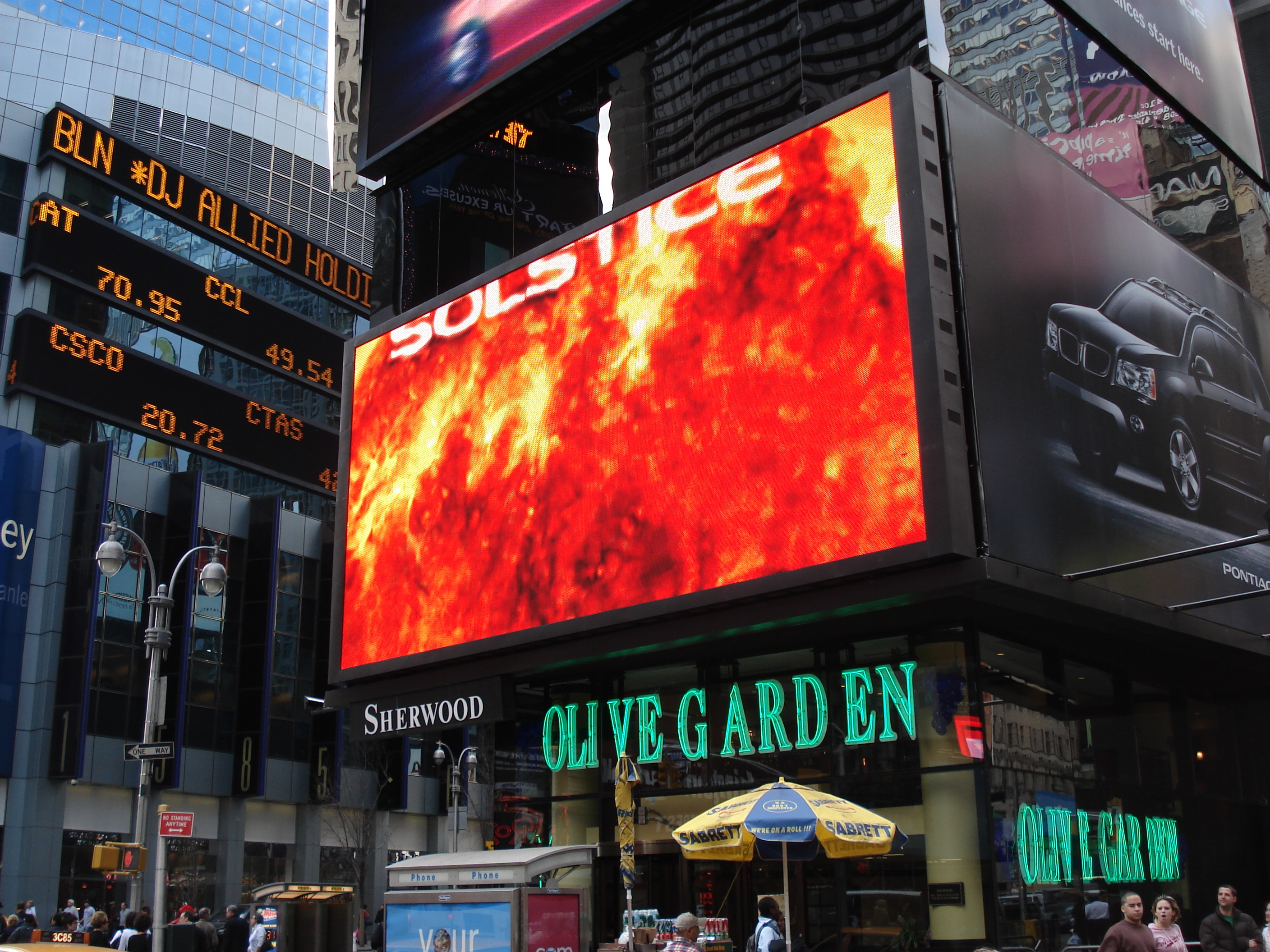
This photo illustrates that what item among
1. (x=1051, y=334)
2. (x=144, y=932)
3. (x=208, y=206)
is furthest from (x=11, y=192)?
(x=1051, y=334)

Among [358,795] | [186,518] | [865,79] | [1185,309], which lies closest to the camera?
[865,79]

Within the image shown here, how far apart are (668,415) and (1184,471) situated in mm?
8992

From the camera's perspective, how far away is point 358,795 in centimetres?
5022

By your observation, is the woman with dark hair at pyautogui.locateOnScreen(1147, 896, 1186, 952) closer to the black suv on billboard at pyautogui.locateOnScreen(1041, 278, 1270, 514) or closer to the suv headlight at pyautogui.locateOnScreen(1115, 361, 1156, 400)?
the black suv on billboard at pyautogui.locateOnScreen(1041, 278, 1270, 514)

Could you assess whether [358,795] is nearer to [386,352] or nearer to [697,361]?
[386,352]

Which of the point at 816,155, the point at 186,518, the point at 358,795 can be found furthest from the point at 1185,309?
the point at 358,795

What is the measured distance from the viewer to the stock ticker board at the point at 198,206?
4275 centimetres

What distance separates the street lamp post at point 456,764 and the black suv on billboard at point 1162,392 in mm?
22068

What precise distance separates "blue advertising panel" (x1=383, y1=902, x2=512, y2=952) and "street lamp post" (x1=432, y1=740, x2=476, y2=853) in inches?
745

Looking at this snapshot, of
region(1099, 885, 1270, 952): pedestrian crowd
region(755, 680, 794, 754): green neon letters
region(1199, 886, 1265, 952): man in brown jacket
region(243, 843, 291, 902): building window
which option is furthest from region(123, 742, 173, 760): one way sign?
region(243, 843, 291, 902): building window

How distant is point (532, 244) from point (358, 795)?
32.8m

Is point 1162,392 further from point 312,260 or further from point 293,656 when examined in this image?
point 312,260

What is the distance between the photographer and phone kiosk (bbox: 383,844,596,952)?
559 inches

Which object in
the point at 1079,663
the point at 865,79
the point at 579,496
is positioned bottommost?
the point at 1079,663
